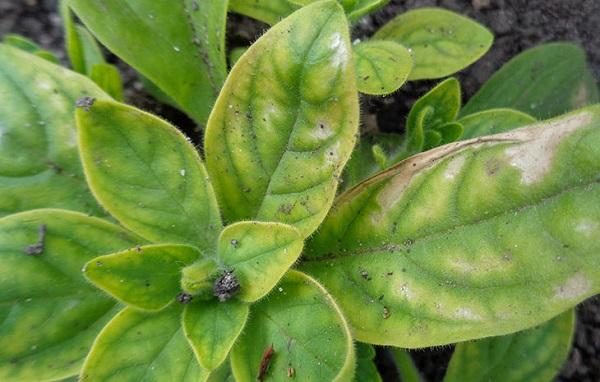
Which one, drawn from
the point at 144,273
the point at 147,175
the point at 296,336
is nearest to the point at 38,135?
the point at 147,175

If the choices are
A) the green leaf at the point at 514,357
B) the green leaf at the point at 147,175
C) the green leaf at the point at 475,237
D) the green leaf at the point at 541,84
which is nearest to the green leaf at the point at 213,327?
the green leaf at the point at 147,175

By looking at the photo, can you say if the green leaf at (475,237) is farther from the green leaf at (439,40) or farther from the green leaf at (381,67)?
the green leaf at (439,40)

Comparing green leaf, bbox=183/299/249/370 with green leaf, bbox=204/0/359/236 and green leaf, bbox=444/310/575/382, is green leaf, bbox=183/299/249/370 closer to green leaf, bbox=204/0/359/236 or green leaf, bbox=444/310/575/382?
green leaf, bbox=204/0/359/236

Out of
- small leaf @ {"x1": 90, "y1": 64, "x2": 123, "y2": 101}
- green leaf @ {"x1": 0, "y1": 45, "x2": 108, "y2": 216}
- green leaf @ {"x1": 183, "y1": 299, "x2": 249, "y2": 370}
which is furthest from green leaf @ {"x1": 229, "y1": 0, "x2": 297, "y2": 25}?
green leaf @ {"x1": 183, "y1": 299, "x2": 249, "y2": 370}

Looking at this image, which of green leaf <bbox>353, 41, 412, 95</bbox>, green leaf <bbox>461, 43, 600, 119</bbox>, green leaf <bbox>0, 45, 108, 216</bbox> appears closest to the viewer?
green leaf <bbox>0, 45, 108, 216</bbox>

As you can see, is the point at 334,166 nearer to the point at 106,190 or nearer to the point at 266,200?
the point at 266,200
